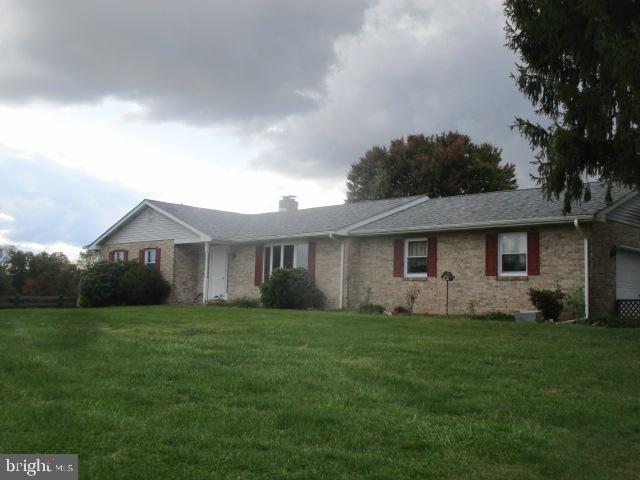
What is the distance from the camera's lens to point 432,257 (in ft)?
68.4

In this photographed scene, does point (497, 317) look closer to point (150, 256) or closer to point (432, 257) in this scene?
point (432, 257)

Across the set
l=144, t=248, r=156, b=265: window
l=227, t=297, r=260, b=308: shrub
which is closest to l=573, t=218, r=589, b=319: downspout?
l=227, t=297, r=260, b=308: shrub

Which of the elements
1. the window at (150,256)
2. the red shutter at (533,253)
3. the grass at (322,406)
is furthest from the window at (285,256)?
the grass at (322,406)

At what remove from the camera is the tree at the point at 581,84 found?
38.8 feet

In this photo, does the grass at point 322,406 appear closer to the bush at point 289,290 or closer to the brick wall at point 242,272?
the bush at point 289,290

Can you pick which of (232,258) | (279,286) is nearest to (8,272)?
(232,258)

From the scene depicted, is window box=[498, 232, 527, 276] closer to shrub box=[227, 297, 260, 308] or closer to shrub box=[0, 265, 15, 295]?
shrub box=[227, 297, 260, 308]

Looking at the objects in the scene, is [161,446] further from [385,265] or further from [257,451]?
[385,265]

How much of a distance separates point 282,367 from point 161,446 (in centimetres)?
335

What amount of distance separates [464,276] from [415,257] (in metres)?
2.08

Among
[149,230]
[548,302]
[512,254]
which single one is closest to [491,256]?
[512,254]

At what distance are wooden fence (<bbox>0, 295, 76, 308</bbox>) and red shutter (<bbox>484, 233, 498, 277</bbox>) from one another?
18.8 meters

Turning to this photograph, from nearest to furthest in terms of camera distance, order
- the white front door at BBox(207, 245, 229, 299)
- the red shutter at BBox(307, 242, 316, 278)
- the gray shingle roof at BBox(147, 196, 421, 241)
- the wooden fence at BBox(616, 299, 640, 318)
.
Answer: the wooden fence at BBox(616, 299, 640, 318)
the red shutter at BBox(307, 242, 316, 278)
the gray shingle roof at BBox(147, 196, 421, 241)
the white front door at BBox(207, 245, 229, 299)

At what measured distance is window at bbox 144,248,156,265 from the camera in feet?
96.5
